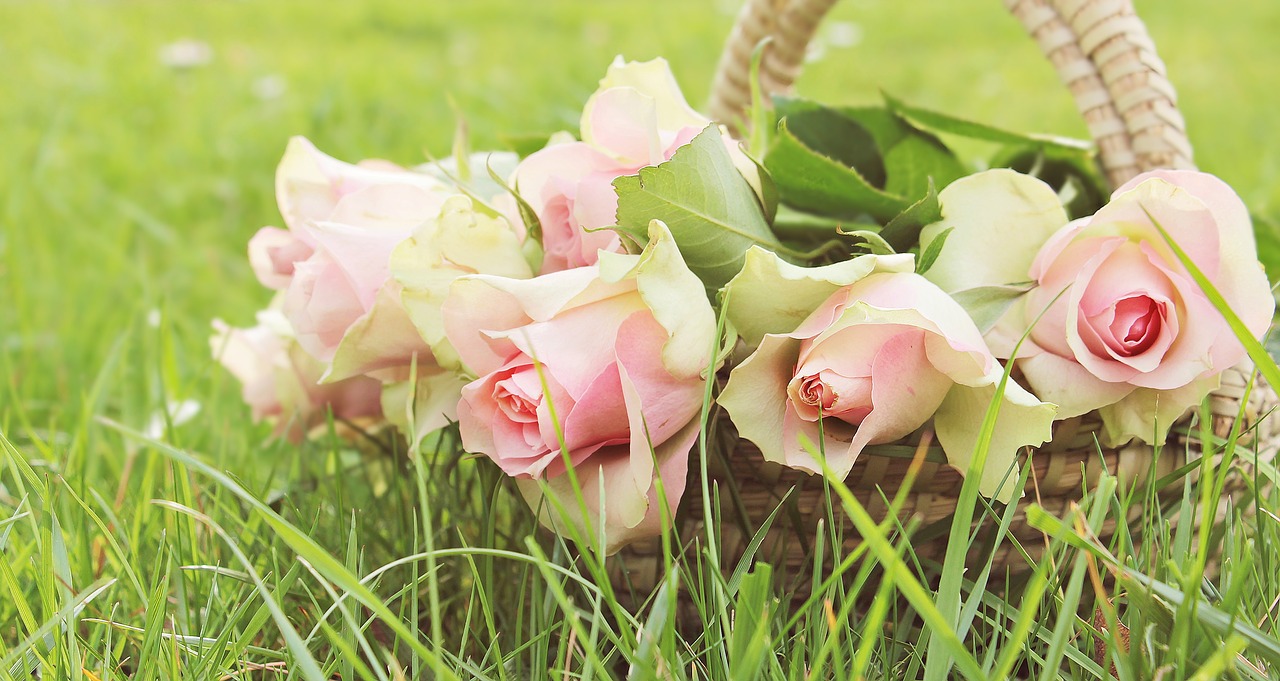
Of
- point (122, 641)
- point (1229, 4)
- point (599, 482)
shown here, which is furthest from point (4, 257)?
point (1229, 4)

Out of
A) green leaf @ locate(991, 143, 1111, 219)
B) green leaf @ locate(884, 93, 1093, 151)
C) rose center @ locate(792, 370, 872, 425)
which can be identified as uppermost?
green leaf @ locate(884, 93, 1093, 151)

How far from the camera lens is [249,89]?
5.74ft

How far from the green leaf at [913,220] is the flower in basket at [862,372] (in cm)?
6

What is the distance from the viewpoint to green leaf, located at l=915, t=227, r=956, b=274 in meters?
0.44

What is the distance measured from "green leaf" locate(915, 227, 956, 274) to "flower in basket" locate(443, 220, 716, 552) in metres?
0.10

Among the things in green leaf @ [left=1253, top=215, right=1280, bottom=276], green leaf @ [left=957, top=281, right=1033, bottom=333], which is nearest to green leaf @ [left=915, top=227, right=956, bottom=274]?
green leaf @ [left=957, top=281, right=1033, bottom=333]

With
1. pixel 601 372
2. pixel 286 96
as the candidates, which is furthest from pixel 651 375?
pixel 286 96

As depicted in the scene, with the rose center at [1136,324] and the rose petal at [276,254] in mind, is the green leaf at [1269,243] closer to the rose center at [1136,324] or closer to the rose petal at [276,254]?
the rose center at [1136,324]

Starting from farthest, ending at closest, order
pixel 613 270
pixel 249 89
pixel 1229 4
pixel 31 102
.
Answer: pixel 1229 4 < pixel 249 89 < pixel 31 102 < pixel 613 270

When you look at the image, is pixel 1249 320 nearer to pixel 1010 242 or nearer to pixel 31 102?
pixel 1010 242

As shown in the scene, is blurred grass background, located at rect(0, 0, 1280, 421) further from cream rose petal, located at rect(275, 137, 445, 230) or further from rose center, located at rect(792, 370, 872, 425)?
rose center, located at rect(792, 370, 872, 425)

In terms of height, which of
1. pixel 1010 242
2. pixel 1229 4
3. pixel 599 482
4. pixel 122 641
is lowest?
pixel 122 641

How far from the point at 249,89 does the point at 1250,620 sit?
1700 millimetres

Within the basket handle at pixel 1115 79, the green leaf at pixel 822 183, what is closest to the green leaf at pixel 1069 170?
the basket handle at pixel 1115 79
